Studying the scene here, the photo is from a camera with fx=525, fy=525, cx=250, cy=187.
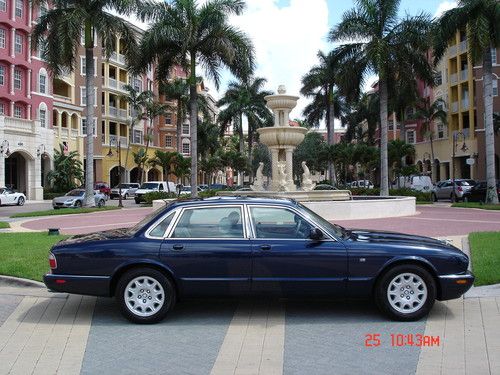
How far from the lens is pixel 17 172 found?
45.7m

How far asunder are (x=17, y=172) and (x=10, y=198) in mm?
11215

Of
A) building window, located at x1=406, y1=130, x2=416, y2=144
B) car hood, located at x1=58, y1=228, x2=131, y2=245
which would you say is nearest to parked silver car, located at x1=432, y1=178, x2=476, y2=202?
building window, located at x1=406, y1=130, x2=416, y2=144

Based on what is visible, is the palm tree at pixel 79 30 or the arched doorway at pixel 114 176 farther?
the arched doorway at pixel 114 176

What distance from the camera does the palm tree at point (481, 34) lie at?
2598cm

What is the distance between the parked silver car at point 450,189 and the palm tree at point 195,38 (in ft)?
49.9

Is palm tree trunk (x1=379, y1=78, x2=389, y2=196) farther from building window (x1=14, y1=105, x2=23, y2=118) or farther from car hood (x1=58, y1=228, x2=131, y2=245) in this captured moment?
building window (x1=14, y1=105, x2=23, y2=118)

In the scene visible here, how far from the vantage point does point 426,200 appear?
106 feet

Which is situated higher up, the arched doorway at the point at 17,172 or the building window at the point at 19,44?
the building window at the point at 19,44

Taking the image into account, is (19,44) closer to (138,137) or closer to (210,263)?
(138,137)

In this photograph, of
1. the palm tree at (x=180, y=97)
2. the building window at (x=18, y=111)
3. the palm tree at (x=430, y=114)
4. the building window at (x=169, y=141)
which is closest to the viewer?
the building window at (x=18, y=111)

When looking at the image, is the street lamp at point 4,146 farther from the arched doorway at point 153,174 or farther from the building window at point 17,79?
the arched doorway at point 153,174

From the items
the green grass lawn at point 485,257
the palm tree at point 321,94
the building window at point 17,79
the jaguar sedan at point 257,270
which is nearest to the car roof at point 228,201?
the jaguar sedan at point 257,270

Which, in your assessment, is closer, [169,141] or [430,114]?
[430,114]

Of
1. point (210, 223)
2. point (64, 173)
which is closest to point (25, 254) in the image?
point (210, 223)
